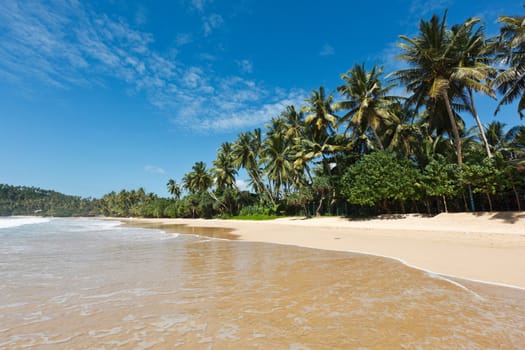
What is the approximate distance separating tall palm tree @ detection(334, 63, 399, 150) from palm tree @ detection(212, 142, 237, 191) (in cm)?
2338

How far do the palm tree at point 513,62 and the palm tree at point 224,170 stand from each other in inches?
1350

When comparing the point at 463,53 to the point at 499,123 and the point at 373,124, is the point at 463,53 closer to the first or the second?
the point at 373,124

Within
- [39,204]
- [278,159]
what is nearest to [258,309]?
[278,159]

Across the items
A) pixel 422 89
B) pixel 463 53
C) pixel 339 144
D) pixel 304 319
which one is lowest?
pixel 304 319

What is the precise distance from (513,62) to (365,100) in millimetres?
9327

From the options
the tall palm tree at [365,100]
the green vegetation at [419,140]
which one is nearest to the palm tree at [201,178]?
the green vegetation at [419,140]

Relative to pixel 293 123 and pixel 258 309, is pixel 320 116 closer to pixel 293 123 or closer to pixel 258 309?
pixel 293 123

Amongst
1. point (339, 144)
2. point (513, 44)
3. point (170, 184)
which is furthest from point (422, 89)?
point (170, 184)

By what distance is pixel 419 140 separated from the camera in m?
27.0

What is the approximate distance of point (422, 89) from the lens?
19.9 metres

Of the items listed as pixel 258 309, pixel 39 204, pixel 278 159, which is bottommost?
pixel 258 309

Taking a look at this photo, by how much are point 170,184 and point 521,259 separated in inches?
2870

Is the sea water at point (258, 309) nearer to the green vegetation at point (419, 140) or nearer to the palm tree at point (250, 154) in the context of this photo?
the green vegetation at point (419, 140)

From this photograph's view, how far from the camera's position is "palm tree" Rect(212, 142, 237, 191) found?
44.0 metres
